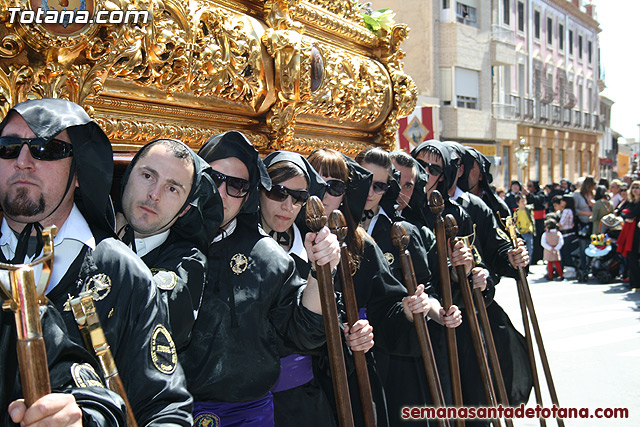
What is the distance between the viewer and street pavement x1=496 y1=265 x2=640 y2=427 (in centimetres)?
552

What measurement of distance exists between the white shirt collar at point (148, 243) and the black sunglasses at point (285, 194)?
2.09 feet

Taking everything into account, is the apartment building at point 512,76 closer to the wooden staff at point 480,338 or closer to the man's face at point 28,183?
the wooden staff at point 480,338

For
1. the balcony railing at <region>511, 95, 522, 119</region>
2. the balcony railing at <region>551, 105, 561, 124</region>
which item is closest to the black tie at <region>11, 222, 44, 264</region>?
the balcony railing at <region>511, 95, 522, 119</region>

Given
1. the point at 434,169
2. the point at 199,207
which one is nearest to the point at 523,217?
the point at 434,169

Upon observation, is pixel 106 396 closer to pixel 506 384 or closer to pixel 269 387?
pixel 269 387

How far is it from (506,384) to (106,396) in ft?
12.2

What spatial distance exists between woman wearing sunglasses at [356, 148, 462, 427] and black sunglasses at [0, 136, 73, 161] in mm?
2062

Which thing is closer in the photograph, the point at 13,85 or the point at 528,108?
the point at 13,85

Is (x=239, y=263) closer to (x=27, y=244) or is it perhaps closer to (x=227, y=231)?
(x=227, y=231)

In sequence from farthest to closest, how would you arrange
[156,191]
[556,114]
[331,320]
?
[556,114]
[331,320]
[156,191]

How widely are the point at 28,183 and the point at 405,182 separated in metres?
2.66

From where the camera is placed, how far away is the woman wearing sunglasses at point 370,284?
3223 millimetres

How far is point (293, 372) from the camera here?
2.78 m

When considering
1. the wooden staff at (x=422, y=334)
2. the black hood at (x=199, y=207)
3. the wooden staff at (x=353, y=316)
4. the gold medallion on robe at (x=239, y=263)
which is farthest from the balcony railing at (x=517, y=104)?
the black hood at (x=199, y=207)
